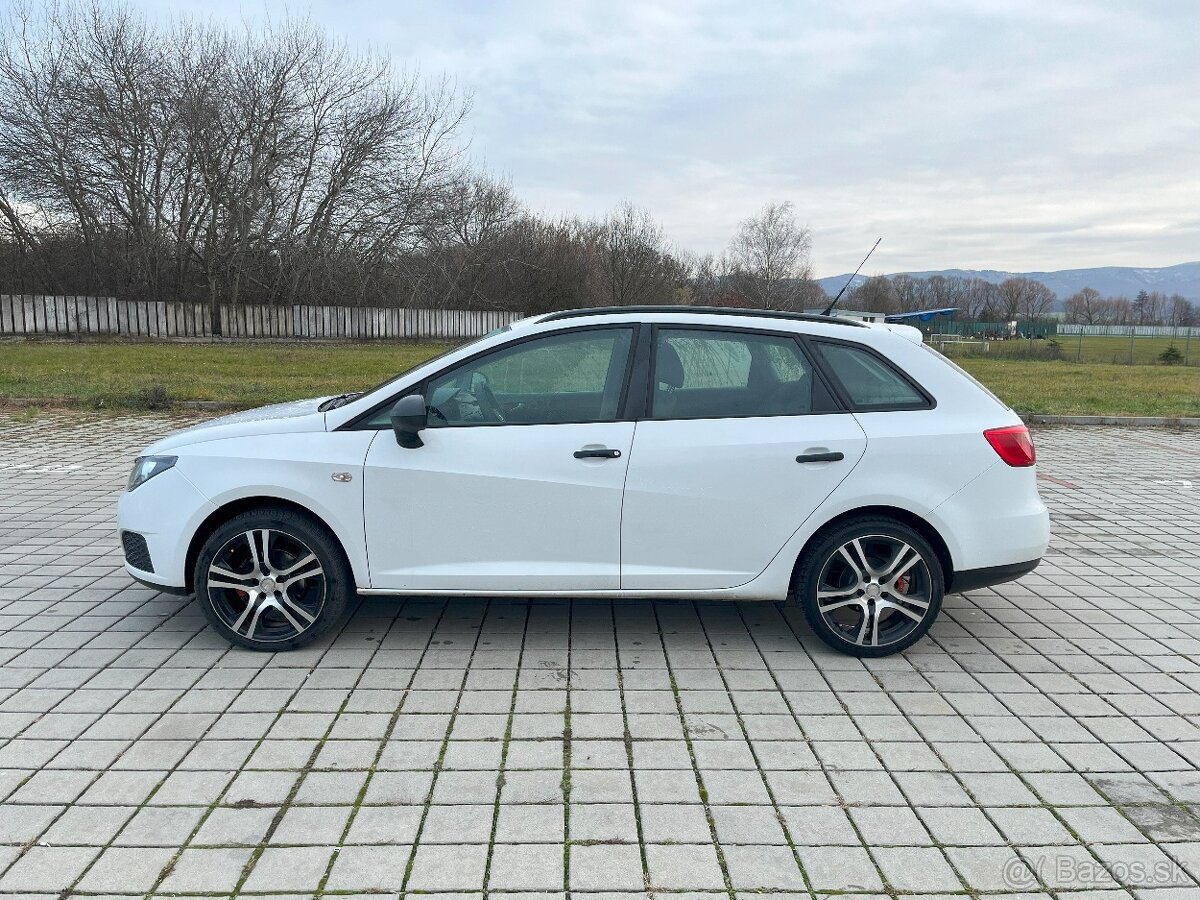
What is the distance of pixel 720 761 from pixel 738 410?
67.7 inches

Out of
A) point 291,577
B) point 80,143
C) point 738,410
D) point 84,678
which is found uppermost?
point 80,143

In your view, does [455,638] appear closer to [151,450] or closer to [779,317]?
[151,450]

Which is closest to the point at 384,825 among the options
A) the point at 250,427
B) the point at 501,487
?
the point at 501,487

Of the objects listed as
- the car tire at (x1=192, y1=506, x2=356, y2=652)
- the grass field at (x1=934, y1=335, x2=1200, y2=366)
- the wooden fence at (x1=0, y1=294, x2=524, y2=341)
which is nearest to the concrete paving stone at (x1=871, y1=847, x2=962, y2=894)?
the car tire at (x1=192, y1=506, x2=356, y2=652)

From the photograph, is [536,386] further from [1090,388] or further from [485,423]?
[1090,388]

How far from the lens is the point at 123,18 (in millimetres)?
30875

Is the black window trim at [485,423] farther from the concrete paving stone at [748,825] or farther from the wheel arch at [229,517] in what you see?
the concrete paving stone at [748,825]

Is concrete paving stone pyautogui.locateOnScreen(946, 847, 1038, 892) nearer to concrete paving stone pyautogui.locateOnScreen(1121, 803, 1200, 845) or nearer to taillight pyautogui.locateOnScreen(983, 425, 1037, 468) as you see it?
concrete paving stone pyautogui.locateOnScreen(1121, 803, 1200, 845)

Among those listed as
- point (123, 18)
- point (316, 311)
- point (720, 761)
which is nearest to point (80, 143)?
point (123, 18)

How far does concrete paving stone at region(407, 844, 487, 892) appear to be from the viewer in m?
2.57

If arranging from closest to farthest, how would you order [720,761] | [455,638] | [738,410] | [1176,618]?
[720,761] → [738,410] → [455,638] → [1176,618]

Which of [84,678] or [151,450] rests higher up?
[151,450]

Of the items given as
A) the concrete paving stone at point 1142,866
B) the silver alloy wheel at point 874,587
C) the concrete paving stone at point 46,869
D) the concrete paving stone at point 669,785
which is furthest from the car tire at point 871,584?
the concrete paving stone at point 46,869

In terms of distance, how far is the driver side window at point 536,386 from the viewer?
4238 millimetres
